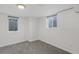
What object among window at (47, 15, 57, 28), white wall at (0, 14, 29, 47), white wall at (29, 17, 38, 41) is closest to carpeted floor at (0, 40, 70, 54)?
white wall at (0, 14, 29, 47)

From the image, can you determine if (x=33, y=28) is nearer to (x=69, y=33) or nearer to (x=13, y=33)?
(x=13, y=33)

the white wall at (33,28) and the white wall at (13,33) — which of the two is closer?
the white wall at (13,33)

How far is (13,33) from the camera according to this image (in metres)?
4.26

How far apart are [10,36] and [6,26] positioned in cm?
63

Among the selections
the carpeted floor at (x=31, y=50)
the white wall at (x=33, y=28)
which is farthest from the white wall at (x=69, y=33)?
the white wall at (x=33, y=28)

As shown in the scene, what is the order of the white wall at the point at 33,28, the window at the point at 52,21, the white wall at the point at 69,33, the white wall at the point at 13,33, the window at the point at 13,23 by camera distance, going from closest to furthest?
1. the white wall at the point at 69,33
2. the white wall at the point at 13,33
3. the window at the point at 52,21
4. the window at the point at 13,23
5. the white wall at the point at 33,28

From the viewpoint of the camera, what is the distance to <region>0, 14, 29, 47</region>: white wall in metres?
3.69

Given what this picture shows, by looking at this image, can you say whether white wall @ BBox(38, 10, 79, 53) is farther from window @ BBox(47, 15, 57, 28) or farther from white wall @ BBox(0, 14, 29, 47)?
white wall @ BBox(0, 14, 29, 47)

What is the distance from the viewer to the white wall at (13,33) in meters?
3.69

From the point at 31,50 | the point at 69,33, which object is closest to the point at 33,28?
the point at 31,50

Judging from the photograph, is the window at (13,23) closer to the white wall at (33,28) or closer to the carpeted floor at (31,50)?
the white wall at (33,28)
